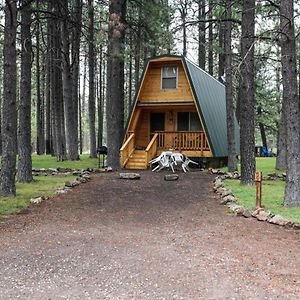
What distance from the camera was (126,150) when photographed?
16.0 m

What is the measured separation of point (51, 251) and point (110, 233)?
1.08 m

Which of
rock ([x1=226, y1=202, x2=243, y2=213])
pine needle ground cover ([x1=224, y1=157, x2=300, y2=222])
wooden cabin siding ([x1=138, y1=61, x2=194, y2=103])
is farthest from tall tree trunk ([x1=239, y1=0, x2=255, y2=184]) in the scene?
wooden cabin siding ([x1=138, y1=61, x2=194, y2=103])

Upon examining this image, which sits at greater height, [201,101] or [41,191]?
[201,101]

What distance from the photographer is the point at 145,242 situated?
17.2 feet

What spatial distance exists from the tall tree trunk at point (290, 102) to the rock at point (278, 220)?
3.80 ft

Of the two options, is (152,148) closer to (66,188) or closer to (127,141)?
(127,141)

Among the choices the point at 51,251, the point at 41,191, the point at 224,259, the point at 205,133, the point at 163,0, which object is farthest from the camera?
the point at 205,133

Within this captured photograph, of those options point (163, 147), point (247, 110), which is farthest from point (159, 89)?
point (247, 110)

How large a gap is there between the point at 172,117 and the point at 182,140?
66.9 inches

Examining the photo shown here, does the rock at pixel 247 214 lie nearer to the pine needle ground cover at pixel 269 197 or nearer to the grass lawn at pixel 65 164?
the pine needle ground cover at pixel 269 197

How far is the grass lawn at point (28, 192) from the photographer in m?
7.57

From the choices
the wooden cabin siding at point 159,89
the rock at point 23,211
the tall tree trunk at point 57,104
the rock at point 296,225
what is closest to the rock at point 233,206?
the rock at point 296,225

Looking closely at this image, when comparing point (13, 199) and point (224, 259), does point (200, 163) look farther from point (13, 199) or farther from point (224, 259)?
point (224, 259)

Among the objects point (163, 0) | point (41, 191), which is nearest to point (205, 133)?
point (163, 0)
